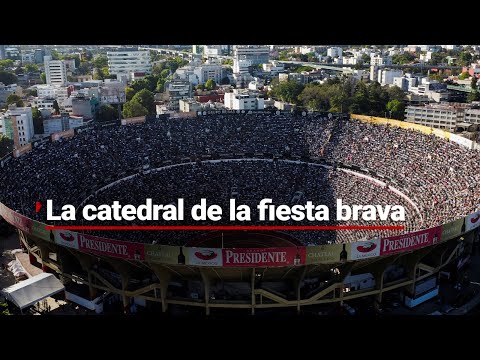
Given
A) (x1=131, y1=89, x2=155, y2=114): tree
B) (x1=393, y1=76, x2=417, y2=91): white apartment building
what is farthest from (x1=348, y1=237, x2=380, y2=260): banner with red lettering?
(x1=393, y1=76, x2=417, y2=91): white apartment building

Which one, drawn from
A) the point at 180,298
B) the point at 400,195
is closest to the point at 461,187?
the point at 400,195

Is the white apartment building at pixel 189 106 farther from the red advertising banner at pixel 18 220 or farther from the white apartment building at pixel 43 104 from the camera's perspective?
the red advertising banner at pixel 18 220

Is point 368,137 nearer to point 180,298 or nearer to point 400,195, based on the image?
point 400,195

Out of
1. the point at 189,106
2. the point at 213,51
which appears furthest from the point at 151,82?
the point at 213,51

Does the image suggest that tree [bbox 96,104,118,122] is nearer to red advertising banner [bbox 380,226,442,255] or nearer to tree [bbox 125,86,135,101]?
tree [bbox 125,86,135,101]

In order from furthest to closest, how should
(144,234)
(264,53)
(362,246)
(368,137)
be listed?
(264,53) → (368,137) → (144,234) → (362,246)

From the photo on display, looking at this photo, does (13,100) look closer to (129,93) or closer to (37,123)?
(37,123)
